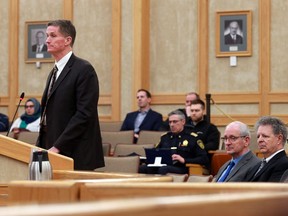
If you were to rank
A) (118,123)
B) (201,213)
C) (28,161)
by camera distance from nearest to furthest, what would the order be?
(201,213)
(28,161)
(118,123)

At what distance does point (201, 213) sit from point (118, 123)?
34.7ft

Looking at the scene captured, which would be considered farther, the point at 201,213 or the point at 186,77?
the point at 186,77

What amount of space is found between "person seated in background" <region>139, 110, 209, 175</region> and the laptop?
5cm

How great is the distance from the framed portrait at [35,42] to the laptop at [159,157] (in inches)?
200

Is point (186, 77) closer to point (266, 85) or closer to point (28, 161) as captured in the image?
point (266, 85)

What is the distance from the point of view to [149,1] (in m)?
12.8

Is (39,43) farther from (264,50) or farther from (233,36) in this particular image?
(264,50)

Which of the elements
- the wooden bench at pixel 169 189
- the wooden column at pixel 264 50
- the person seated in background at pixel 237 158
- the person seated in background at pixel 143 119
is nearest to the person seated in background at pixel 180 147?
the person seated in background at pixel 143 119

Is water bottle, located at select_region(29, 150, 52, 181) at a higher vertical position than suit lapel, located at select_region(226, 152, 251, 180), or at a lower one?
higher

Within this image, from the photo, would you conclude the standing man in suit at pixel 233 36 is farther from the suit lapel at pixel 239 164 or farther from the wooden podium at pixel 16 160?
the wooden podium at pixel 16 160

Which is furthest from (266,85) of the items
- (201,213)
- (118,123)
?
(201,213)

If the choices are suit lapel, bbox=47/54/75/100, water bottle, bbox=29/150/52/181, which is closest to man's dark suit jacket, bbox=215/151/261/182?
suit lapel, bbox=47/54/75/100

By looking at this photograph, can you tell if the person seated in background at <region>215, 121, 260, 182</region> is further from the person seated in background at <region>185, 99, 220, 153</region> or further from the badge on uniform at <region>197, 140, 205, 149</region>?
the person seated in background at <region>185, 99, 220, 153</region>

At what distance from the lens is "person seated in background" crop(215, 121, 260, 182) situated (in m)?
5.35
